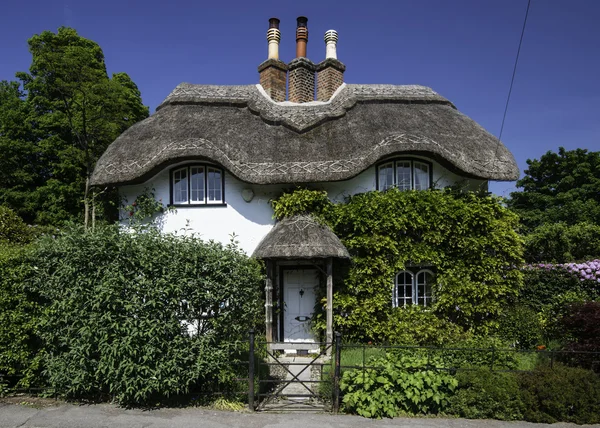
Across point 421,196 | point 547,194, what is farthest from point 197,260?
point 547,194

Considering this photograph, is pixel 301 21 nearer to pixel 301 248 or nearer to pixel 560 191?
pixel 301 248

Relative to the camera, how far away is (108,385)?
7469 millimetres

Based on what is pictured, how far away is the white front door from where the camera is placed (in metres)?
11.5

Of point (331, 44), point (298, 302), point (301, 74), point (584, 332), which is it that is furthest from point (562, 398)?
point (331, 44)

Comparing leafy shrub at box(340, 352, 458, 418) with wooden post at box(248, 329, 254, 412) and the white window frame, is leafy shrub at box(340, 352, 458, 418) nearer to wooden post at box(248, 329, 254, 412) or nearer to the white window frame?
wooden post at box(248, 329, 254, 412)

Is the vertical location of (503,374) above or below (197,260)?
below

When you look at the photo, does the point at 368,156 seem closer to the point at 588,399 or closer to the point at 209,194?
the point at 209,194

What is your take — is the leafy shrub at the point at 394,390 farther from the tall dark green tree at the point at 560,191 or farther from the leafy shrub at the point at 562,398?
the tall dark green tree at the point at 560,191

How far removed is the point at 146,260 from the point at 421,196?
22.7 feet

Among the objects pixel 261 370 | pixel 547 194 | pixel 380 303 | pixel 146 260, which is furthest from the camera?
pixel 547 194

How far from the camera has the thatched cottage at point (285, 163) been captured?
11.0m

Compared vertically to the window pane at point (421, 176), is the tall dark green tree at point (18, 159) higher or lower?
higher

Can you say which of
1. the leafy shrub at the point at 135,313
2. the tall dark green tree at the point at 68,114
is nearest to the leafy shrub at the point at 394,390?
the leafy shrub at the point at 135,313

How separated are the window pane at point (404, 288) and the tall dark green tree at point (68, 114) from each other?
12.2 metres
